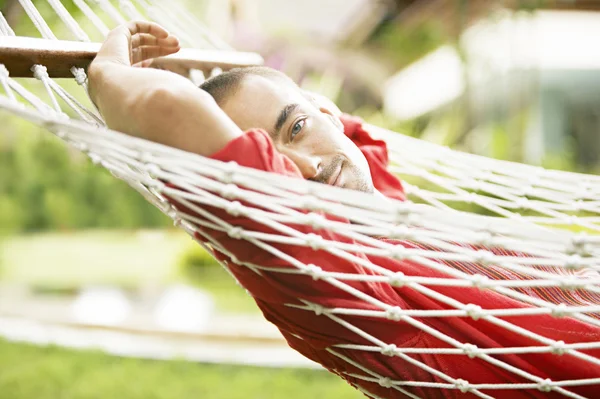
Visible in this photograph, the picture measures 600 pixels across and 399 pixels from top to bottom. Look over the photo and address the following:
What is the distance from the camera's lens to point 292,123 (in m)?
1.20

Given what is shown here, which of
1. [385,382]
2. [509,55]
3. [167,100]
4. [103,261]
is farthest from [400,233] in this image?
[509,55]

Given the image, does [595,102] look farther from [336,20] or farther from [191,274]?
[191,274]

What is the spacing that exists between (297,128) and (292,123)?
0.04 ft

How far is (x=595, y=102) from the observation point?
674 centimetres

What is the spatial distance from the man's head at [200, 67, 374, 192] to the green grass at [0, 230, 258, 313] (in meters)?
3.24

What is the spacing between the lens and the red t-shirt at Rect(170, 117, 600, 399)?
1013mm

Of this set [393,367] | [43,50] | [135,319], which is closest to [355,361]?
[393,367]

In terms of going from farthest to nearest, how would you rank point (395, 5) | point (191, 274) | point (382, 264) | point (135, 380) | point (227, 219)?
1. point (395, 5)
2. point (191, 274)
3. point (135, 380)
4. point (382, 264)
5. point (227, 219)

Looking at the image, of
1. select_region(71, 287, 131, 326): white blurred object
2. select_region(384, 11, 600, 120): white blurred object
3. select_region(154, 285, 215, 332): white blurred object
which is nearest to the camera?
select_region(154, 285, 215, 332): white blurred object

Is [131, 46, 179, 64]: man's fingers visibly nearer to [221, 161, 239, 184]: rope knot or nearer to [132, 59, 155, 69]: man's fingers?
[132, 59, 155, 69]: man's fingers

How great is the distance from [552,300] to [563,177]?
44 cm

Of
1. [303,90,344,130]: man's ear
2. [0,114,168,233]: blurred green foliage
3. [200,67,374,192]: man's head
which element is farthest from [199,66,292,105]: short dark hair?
[0,114,168,233]: blurred green foliage

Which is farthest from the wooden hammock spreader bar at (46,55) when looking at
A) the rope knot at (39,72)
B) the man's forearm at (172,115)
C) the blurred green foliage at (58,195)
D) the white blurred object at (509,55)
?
the white blurred object at (509,55)

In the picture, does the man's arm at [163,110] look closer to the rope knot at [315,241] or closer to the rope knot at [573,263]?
the rope knot at [315,241]
